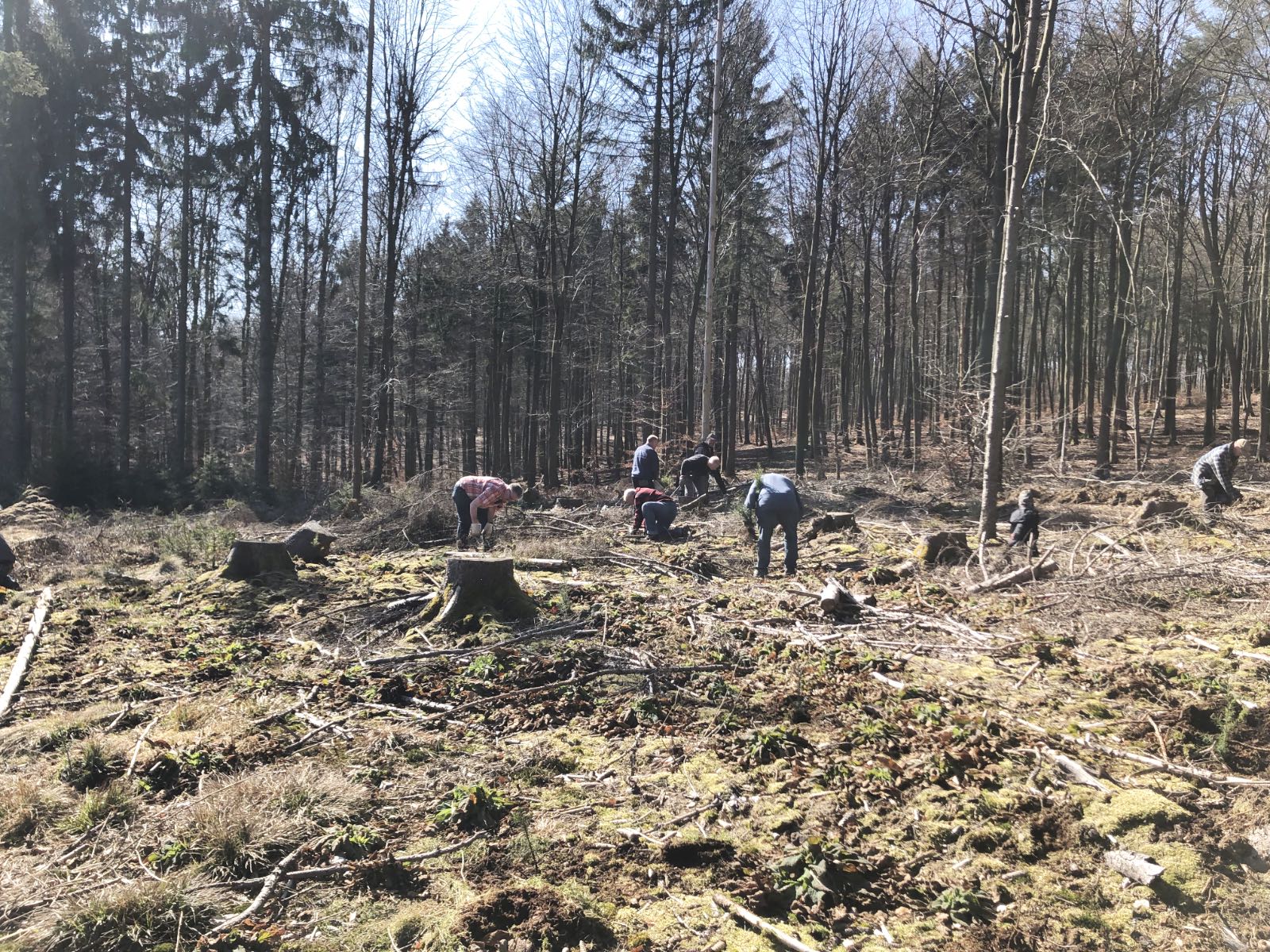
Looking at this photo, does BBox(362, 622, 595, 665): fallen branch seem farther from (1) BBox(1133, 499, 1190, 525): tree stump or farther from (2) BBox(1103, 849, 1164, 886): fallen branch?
(1) BBox(1133, 499, 1190, 525): tree stump

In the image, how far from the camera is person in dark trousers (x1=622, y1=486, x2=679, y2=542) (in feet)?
38.2

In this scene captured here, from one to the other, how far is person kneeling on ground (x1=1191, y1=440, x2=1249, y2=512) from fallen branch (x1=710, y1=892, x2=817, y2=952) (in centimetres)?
1116

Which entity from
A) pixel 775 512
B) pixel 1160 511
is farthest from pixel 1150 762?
pixel 1160 511

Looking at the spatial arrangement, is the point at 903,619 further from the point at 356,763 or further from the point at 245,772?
the point at 245,772

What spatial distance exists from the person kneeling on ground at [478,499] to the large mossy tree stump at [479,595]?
10.8ft

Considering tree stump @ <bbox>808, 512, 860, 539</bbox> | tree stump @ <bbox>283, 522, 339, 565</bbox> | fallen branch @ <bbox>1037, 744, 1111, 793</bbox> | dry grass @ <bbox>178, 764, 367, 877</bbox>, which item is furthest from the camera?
tree stump @ <bbox>808, 512, 860, 539</bbox>

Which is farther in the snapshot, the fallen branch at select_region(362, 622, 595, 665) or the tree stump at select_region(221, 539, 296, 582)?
the tree stump at select_region(221, 539, 296, 582)

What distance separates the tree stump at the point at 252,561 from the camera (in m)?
9.24

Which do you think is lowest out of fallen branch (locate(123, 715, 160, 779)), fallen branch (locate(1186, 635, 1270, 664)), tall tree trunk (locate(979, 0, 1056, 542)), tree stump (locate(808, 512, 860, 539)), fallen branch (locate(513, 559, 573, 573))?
fallen branch (locate(123, 715, 160, 779))

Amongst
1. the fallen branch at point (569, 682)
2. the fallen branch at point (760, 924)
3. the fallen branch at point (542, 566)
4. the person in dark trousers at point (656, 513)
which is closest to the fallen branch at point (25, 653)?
the fallen branch at point (569, 682)

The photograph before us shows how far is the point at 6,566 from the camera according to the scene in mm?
9625

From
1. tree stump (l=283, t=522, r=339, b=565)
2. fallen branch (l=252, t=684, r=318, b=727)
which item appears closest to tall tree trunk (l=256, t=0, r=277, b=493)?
tree stump (l=283, t=522, r=339, b=565)

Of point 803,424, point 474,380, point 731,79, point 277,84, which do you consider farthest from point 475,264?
point 803,424

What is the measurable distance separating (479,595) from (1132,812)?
542cm
